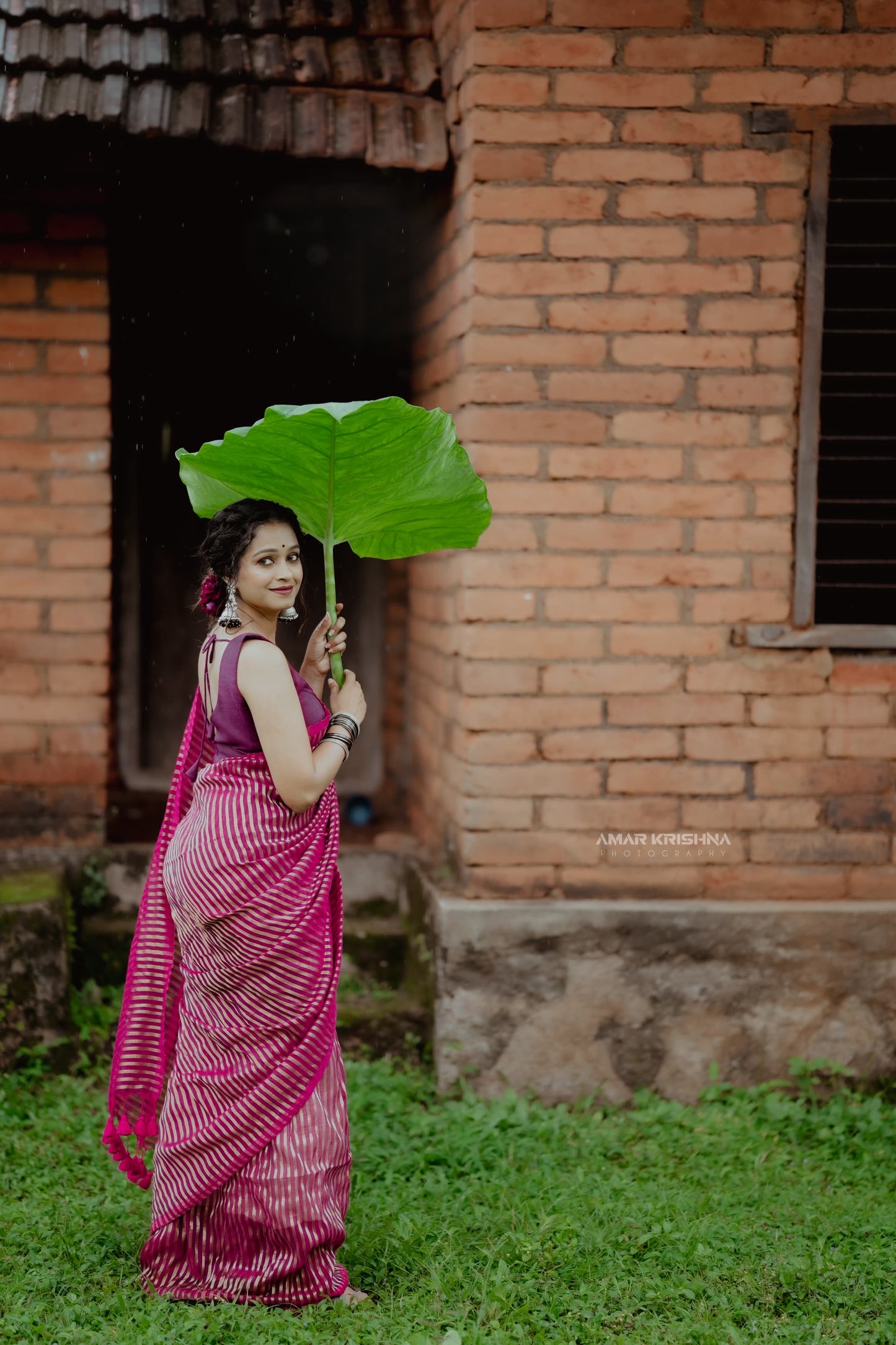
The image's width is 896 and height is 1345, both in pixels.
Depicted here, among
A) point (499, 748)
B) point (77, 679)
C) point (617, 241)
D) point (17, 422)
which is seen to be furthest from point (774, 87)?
point (77, 679)

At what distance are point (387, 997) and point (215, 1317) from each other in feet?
5.79

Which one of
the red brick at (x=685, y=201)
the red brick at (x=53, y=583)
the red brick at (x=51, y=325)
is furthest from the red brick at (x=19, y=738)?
the red brick at (x=685, y=201)

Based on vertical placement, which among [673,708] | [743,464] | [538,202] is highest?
[538,202]

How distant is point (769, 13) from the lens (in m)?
3.72

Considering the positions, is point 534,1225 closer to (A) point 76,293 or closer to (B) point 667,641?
(B) point 667,641

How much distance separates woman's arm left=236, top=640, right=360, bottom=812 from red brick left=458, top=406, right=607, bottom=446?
54.9 inches

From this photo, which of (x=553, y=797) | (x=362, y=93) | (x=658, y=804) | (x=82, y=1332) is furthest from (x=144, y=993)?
(x=362, y=93)

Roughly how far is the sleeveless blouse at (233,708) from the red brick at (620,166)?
1.94 m

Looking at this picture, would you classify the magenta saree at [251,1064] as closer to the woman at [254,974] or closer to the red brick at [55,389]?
the woman at [254,974]

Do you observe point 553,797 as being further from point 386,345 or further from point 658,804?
point 386,345

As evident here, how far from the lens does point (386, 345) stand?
16.9ft

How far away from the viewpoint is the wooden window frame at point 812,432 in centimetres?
376

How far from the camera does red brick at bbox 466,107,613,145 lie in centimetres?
371

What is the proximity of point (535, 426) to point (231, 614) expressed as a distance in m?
1.45
